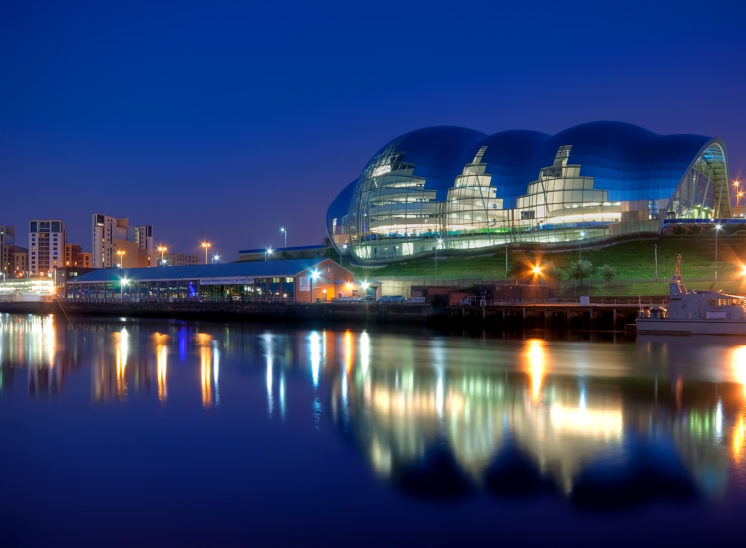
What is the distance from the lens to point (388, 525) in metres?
10.4

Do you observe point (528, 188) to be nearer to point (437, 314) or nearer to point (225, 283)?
point (437, 314)

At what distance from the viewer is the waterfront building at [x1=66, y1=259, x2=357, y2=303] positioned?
75.9 m

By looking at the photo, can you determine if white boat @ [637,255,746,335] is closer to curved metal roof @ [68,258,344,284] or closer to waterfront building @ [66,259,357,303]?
waterfront building @ [66,259,357,303]

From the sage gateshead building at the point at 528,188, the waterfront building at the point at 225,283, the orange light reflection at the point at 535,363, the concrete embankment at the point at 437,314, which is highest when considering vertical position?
the sage gateshead building at the point at 528,188

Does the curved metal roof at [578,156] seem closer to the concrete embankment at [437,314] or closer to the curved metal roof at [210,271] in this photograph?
the curved metal roof at [210,271]

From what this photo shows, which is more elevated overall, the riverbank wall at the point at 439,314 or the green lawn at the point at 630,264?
the green lawn at the point at 630,264

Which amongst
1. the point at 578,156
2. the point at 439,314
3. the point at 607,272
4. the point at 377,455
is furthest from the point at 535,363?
the point at 578,156

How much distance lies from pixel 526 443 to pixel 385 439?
3144 mm

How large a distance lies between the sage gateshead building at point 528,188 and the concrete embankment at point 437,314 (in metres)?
21.8

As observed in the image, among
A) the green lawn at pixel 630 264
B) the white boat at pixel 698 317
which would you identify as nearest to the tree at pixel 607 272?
the green lawn at pixel 630 264

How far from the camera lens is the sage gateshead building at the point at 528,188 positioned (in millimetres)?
73812

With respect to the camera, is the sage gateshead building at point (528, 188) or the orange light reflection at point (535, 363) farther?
the sage gateshead building at point (528, 188)

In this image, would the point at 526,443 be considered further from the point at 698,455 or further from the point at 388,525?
the point at 388,525

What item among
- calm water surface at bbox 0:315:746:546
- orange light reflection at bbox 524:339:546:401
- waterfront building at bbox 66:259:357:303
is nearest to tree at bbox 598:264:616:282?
orange light reflection at bbox 524:339:546:401
